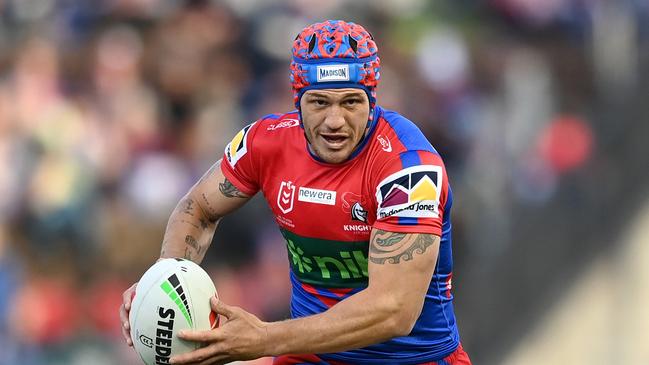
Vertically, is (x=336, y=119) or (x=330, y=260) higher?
(x=336, y=119)

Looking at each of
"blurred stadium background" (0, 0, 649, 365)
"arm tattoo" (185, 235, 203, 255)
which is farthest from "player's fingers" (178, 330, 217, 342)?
"blurred stadium background" (0, 0, 649, 365)

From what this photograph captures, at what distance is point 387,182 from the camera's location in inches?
230

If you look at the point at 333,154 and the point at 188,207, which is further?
the point at 188,207

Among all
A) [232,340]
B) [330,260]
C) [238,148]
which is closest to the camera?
[232,340]

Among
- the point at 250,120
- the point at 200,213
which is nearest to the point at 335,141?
the point at 200,213

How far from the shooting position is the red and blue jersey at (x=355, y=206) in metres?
5.81

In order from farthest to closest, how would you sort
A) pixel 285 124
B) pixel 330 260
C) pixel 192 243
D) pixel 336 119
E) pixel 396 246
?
pixel 192 243 → pixel 285 124 → pixel 330 260 → pixel 336 119 → pixel 396 246

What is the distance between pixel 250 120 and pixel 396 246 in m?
Result: 6.20

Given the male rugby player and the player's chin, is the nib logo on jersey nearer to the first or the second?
the male rugby player

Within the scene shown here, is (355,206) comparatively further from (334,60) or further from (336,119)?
(334,60)

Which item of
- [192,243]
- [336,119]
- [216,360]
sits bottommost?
[216,360]

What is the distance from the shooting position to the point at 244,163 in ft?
21.5

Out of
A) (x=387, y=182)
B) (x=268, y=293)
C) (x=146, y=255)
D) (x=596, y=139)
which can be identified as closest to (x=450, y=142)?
(x=596, y=139)

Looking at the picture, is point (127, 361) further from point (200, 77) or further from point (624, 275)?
point (624, 275)
